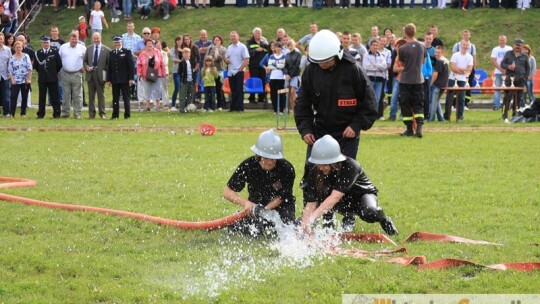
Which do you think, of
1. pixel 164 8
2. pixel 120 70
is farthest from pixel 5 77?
pixel 164 8

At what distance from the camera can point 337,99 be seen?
1040 cm

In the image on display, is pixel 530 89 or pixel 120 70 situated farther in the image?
pixel 530 89

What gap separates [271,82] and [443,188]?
1228 centimetres

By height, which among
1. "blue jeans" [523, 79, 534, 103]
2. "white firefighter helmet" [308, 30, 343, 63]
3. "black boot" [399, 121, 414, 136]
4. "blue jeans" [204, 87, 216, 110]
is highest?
"white firefighter helmet" [308, 30, 343, 63]

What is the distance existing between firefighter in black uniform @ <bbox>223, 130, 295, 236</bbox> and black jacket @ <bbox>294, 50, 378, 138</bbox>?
2.53 ft

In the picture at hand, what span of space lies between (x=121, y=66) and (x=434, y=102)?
6.94 meters

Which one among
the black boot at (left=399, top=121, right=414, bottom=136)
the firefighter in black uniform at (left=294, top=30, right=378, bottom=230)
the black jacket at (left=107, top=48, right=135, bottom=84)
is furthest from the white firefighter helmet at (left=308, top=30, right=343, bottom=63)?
the black jacket at (left=107, top=48, right=135, bottom=84)

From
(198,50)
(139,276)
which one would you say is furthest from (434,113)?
(139,276)

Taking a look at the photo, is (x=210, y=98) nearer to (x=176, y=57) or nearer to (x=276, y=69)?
(x=176, y=57)

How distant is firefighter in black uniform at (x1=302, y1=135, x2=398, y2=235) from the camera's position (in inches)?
376

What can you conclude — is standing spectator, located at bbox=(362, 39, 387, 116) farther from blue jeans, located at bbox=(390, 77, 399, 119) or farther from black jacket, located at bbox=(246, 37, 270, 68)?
black jacket, located at bbox=(246, 37, 270, 68)

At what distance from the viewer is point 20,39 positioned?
81.1 ft

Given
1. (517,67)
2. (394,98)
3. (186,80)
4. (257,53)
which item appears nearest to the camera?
(394,98)

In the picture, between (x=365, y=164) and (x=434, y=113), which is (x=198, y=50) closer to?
(x=434, y=113)
